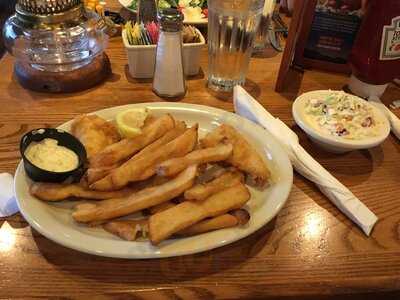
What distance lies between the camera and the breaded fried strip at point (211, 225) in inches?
26.0

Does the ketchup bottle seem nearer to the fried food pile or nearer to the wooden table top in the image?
the wooden table top

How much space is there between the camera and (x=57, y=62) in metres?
1.08

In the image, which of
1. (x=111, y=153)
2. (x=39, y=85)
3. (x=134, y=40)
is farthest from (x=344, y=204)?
(x=39, y=85)

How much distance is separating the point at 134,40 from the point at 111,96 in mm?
174

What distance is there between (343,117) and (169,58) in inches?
18.0

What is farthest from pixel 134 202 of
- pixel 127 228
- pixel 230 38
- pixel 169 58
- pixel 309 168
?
pixel 230 38

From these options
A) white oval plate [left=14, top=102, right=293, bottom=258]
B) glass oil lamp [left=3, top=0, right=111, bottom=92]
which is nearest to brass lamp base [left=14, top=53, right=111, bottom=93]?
glass oil lamp [left=3, top=0, right=111, bottom=92]

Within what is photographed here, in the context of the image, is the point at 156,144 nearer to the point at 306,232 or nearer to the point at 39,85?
the point at 306,232

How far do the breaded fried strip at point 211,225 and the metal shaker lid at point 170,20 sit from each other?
54 centimetres

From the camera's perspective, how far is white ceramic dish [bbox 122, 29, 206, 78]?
110cm

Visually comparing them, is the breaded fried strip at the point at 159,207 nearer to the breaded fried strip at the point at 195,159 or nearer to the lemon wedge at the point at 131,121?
the breaded fried strip at the point at 195,159

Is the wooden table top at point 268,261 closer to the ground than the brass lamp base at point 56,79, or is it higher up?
closer to the ground

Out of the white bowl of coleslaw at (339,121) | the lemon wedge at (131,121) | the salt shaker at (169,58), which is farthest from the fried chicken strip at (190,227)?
the salt shaker at (169,58)

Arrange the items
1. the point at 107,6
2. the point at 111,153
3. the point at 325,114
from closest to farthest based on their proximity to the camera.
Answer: the point at 111,153 < the point at 325,114 < the point at 107,6
